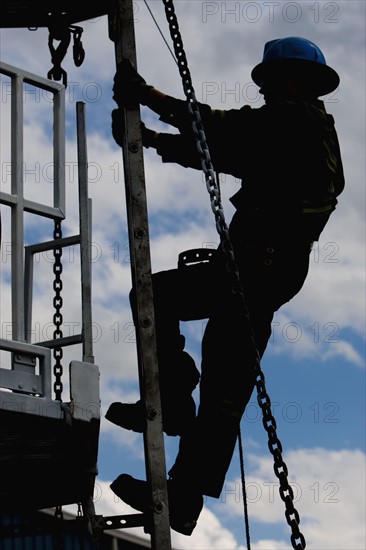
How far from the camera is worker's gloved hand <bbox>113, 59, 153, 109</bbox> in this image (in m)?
6.91

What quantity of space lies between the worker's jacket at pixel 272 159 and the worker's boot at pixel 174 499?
4.91ft

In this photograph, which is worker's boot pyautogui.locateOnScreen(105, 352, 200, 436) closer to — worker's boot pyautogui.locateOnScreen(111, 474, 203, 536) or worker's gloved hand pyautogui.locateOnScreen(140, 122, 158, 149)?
worker's boot pyautogui.locateOnScreen(111, 474, 203, 536)

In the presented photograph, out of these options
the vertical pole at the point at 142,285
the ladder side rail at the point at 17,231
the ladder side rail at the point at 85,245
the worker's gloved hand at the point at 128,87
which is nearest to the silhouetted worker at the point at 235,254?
the worker's gloved hand at the point at 128,87

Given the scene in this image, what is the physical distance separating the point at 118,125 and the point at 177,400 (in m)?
1.60

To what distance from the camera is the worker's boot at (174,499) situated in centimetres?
654

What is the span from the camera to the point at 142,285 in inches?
265

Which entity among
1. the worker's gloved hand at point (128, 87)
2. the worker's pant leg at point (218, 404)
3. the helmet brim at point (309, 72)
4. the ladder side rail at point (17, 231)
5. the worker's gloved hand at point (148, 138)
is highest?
the helmet brim at point (309, 72)

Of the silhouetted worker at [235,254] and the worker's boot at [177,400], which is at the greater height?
the silhouetted worker at [235,254]

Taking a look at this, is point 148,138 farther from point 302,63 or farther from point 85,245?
point 302,63

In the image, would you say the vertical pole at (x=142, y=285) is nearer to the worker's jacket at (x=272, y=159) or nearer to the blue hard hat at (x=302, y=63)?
the worker's jacket at (x=272, y=159)

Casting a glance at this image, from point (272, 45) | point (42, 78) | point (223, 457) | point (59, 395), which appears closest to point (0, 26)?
point (42, 78)

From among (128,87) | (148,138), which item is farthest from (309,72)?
(128,87)

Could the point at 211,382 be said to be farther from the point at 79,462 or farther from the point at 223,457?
the point at 79,462

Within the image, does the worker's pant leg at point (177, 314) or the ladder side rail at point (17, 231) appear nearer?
the ladder side rail at point (17, 231)
